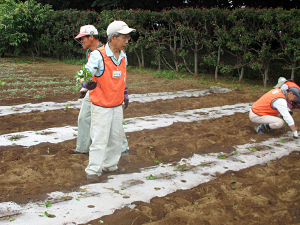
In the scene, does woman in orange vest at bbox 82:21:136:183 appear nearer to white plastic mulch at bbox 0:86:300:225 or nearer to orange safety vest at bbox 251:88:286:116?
white plastic mulch at bbox 0:86:300:225

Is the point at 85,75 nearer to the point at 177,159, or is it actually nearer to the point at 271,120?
the point at 177,159

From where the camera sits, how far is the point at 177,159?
4.16m

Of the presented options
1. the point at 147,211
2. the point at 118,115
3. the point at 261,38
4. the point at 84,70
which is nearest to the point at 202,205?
the point at 147,211

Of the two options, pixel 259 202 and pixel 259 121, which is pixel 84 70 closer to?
pixel 259 202

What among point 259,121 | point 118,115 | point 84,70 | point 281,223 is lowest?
point 281,223

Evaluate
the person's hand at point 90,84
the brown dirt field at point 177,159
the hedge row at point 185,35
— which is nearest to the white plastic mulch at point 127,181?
the brown dirt field at point 177,159

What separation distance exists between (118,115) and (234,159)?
181 centimetres

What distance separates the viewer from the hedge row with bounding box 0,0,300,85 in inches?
388

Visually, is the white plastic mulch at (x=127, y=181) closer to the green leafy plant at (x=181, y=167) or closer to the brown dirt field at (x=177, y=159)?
the green leafy plant at (x=181, y=167)

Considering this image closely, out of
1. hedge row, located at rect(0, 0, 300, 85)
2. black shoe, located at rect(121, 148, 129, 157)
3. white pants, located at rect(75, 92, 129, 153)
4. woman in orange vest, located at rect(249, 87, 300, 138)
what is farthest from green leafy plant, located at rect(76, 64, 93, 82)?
hedge row, located at rect(0, 0, 300, 85)

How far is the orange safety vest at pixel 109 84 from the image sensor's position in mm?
3230

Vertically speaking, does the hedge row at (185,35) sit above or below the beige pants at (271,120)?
above

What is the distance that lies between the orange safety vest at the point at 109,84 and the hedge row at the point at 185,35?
7.77 m

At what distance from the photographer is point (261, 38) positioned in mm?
9953
